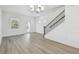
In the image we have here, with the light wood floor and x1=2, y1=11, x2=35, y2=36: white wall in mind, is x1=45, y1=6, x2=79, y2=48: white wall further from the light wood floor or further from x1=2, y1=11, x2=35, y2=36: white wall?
x1=2, y1=11, x2=35, y2=36: white wall

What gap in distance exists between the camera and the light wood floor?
1982mm

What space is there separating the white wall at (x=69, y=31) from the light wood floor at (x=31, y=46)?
134mm

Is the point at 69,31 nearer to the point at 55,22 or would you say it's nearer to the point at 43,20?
the point at 55,22

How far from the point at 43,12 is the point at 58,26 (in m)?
0.47

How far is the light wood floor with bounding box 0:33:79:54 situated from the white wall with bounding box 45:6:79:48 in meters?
0.13

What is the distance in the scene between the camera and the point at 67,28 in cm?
244

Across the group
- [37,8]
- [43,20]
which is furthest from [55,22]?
[37,8]

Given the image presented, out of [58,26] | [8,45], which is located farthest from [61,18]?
[8,45]

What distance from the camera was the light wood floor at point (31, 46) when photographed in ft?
6.50

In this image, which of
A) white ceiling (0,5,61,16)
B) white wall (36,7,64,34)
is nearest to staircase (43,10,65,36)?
white wall (36,7,64,34)

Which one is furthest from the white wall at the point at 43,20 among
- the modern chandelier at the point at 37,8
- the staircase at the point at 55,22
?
the modern chandelier at the point at 37,8

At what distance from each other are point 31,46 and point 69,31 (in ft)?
3.45

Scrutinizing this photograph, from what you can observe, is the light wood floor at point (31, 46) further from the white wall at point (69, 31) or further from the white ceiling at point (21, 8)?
the white ceiling at point (21, 8)
